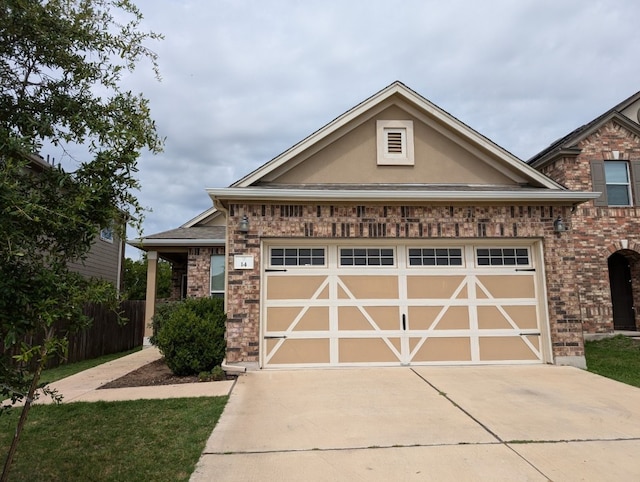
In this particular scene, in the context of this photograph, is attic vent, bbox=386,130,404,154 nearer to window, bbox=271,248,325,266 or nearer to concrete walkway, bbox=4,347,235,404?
window, bbox=271,248,325,266

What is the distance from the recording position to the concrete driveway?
13.5 feet

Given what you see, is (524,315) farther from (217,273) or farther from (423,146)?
(217,273)

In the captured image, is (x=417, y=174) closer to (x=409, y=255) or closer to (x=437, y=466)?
(x=409, y=255)

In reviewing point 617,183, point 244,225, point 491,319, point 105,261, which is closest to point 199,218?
point 105,261

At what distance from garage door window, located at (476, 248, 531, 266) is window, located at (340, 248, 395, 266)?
1.96 metres

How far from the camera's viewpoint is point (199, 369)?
27.2 feet

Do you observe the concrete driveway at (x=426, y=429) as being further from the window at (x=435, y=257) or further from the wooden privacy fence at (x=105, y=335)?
the wooden privacy fence at (x=105, y=335)

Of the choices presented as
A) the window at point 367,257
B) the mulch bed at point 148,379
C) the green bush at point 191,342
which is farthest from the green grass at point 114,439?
the window at point 367,257

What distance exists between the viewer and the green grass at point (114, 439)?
415cm

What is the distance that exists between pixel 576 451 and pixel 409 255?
5.18m

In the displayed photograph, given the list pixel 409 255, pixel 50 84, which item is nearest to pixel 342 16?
pixel 409 255

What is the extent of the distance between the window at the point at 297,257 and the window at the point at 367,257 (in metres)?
0.49

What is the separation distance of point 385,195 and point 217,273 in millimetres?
6883

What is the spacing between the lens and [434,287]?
920 cm
